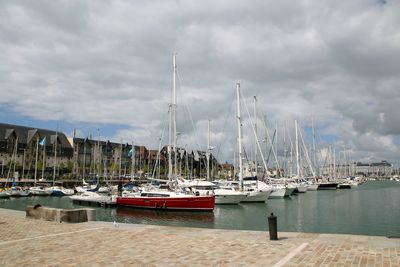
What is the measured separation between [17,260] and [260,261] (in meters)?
7.84

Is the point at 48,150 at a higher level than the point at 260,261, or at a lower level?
higher

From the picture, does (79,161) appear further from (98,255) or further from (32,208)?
(98,255)

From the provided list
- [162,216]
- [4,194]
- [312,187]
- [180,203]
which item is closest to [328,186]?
[312,187]

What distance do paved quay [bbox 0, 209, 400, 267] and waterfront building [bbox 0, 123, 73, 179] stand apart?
10357 centimetres

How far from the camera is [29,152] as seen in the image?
125625mm

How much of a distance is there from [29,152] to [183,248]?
128722 millimetres

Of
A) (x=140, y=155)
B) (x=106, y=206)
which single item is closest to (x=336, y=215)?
(x=106, y=206)

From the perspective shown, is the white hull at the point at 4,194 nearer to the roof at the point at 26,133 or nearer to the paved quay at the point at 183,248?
the roof at the point at 26,133

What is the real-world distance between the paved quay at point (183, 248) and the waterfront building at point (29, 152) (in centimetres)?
10357

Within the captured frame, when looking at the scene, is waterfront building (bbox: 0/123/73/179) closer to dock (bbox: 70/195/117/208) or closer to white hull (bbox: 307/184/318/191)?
dock (bbox: 70/195/117/208)

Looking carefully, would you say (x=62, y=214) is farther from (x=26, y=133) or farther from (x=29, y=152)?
(x=26, y=133)

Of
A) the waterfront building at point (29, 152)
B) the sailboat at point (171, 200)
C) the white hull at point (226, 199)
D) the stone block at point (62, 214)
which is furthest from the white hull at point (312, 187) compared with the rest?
the stone block at point (62, 214)

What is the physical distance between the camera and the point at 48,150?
13238 centimetres

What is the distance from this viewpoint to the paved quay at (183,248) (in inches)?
420
